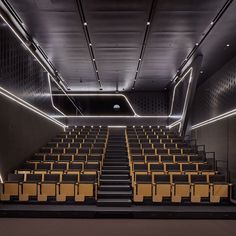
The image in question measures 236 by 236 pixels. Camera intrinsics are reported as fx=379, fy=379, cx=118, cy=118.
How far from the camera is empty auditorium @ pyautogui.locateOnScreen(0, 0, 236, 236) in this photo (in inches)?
238

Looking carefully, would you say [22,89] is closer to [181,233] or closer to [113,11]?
[113,11]

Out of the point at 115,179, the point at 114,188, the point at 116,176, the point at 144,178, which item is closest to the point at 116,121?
the point at 116,176

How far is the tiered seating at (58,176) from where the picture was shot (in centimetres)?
671

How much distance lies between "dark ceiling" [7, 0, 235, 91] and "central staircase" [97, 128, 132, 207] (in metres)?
2.47

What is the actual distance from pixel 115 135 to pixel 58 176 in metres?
5.44

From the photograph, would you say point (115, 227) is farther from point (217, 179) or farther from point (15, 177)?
point (217, 179)

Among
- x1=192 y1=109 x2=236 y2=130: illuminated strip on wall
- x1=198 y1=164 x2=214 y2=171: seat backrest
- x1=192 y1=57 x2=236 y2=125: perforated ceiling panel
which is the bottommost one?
x1=198 y1=164 x2=214 y2=171: seat backrest

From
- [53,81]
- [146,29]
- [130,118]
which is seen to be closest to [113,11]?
[146,29]

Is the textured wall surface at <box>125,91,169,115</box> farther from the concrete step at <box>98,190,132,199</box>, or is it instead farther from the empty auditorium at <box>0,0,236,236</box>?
the concrete step at <box>98,190,132,199</box>

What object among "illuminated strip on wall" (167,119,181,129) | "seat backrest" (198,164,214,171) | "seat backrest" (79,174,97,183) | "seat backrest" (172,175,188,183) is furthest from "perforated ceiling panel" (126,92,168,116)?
"seat backrest" (79,174,97,183)

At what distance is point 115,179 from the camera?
26.1ft

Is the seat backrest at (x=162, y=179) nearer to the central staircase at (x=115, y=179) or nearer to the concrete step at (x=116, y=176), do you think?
the central staircase at (x=115, y=179)

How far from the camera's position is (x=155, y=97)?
15.2m

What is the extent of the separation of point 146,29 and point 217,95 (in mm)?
3545
